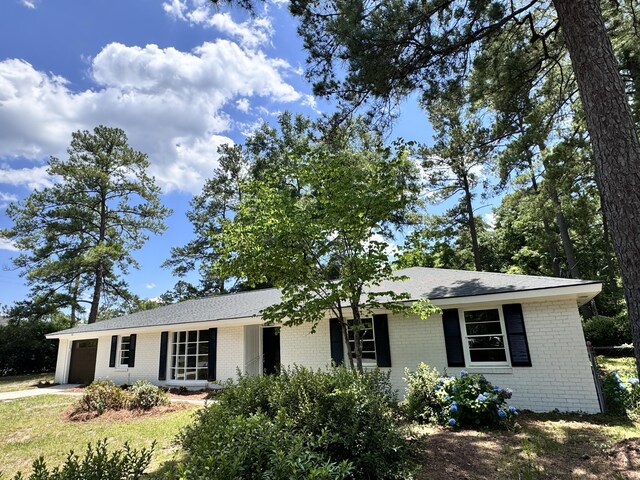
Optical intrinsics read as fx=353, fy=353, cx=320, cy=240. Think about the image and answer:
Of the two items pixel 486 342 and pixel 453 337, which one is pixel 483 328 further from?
pixel 453 337

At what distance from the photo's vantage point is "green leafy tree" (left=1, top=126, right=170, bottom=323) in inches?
966

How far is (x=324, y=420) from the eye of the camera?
4.00 m

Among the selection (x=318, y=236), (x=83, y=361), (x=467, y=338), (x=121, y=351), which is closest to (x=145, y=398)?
(x=318, y=236)

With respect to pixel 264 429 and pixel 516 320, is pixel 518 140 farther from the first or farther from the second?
pixel 264 429

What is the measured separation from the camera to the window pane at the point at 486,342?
8.81 m

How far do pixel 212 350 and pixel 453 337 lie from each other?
845cm

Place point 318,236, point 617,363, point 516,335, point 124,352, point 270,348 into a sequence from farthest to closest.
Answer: point 124,352, point 270,348, point 617,363, point 516,335, point 318,236

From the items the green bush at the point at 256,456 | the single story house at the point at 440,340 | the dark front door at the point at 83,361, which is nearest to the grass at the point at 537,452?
the single story house at the point at 440,340

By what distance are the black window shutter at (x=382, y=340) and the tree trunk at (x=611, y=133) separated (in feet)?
19.6

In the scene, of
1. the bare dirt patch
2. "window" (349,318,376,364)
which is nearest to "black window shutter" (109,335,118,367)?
the bare dirt patch

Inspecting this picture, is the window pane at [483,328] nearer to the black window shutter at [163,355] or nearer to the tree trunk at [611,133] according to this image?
the tree trunk at [611,133]

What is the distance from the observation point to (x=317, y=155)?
7.90m

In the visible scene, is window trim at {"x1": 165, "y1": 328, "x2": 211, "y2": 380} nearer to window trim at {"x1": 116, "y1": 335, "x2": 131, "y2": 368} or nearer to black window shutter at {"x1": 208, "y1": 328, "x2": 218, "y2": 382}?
black window shutter at {"x1": 208, "y1": 328, "x2": 218, "y2": 382}

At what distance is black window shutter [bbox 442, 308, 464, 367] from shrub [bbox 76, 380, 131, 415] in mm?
8854
